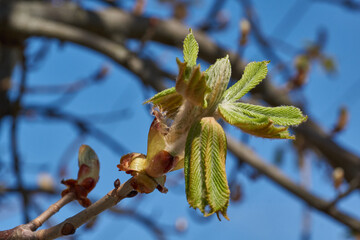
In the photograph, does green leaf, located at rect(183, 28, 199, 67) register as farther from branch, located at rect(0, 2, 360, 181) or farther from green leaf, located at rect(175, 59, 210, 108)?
branch, located at rect(0, 2, 360, 181)

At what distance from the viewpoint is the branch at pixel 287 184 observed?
1597mm

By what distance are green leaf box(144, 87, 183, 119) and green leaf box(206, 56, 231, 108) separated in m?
0.04

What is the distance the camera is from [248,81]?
0.56 m

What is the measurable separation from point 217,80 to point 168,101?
7cm

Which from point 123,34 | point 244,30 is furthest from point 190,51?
point 123,34

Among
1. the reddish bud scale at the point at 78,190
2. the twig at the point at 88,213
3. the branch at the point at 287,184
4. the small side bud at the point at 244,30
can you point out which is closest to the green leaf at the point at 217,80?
the twig at the point at 88,213

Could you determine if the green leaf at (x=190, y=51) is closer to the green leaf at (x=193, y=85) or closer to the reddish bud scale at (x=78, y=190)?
the green leaf at (x=193, y=85)

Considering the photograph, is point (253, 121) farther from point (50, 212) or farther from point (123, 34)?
point (123, 34)

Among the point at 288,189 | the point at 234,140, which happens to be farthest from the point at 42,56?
the point at 288,189

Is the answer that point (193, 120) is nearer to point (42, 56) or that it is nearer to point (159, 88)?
point (159, 88)

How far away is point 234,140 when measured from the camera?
78.0 inches

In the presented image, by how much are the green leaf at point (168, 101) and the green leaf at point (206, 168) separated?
5 centimetres

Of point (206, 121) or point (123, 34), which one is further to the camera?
point (123, 34)

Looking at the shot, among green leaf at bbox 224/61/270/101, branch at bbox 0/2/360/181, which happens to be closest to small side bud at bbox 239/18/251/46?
branch at bbox 0/2/360/181
